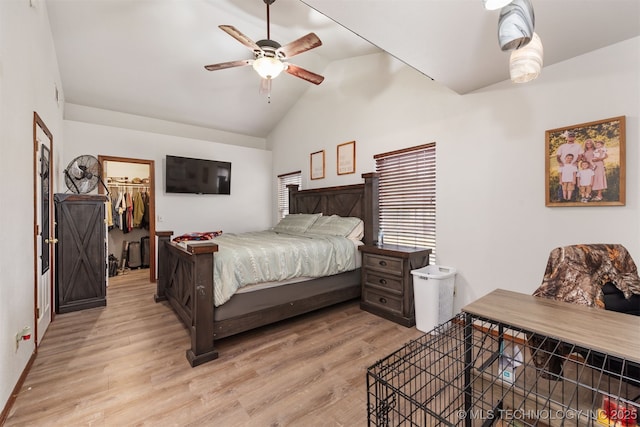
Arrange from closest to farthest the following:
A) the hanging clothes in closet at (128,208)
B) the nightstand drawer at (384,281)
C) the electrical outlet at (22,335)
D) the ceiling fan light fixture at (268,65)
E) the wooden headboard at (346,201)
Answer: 1. the electrical outlet at (22,335)
2. the ceiling fan light fixture at (268,65)
3. the nightstand drawer at (384,281)
4. the wooden headboard at (346,201)
5. the hanging clothes in closet at (128,208)

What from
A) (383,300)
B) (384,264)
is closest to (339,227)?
(384,264)

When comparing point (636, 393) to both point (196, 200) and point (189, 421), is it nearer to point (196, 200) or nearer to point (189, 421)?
point (189, 421)

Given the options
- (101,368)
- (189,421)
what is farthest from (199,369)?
(101,368)

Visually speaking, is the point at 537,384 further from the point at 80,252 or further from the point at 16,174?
the point at 80,252

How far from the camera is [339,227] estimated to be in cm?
363

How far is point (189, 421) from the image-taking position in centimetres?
156

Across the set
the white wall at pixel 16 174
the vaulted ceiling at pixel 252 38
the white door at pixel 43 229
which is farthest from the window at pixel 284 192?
the white wall at pixel 16 174

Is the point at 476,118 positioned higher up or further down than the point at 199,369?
higher up

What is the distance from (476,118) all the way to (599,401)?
2.38m

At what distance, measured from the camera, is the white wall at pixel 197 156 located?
421 cm

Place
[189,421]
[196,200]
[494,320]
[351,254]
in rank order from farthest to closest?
1. [196,200]
2. [351,254]
3. [189,421]
4. [494,320]

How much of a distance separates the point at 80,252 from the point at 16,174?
73.0 inches

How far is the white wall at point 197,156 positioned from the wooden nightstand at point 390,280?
10.5ft

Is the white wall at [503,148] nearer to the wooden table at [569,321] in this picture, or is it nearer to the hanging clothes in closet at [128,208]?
the wooden table at [569,321]
